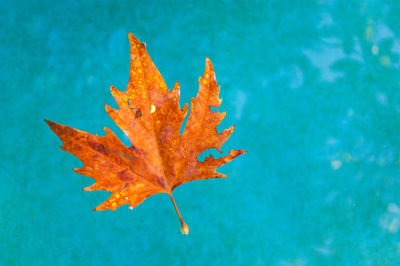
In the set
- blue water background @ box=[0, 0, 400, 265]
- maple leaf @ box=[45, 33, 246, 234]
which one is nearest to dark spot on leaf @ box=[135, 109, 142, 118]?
maple leaf @ box=[45, 33, 246, 234]

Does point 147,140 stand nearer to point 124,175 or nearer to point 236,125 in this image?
point 124,175

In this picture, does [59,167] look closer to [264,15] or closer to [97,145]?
[97,145]

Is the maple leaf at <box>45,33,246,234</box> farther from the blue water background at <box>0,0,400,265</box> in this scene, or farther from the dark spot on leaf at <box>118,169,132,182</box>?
the blue water background at <box>0,0,400,265</box>

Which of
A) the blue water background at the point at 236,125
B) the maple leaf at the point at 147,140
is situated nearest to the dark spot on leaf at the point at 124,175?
the maple leaf at the point at 147,140

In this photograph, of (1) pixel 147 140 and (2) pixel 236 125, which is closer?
(1) pixel 147 140

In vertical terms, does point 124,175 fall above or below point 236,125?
below

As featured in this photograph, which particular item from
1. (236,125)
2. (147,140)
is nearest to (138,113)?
(147,140)
